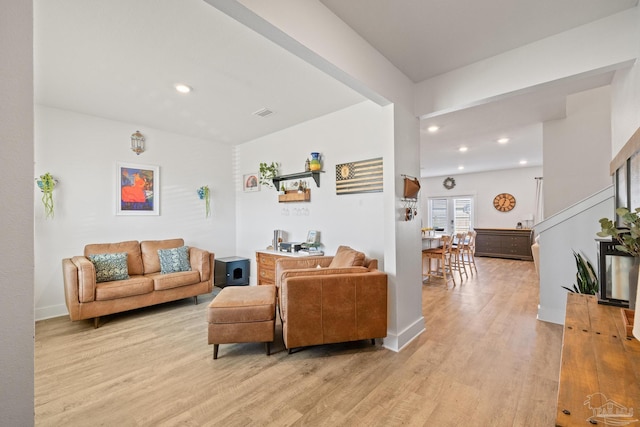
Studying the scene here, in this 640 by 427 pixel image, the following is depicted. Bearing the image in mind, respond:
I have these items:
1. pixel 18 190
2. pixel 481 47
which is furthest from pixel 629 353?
pixel 481 47

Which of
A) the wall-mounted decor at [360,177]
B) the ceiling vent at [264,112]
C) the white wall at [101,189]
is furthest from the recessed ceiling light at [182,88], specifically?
the wall-mounted decor at [360,177]

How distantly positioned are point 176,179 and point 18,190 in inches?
163

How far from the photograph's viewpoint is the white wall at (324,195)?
3.27 meters

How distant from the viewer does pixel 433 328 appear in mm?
3049

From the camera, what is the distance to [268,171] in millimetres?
4555

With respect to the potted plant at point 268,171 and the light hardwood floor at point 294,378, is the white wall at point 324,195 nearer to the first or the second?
the potted plant at point 268,171

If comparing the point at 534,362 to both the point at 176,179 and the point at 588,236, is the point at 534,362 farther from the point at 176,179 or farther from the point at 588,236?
the point at 176,179

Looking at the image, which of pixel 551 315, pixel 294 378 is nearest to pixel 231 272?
pixel 294 378

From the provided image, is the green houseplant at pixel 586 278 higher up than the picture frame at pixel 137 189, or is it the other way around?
the picture frame at pixel 137 189

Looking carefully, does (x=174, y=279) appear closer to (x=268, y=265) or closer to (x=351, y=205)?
(x=268, y=265)

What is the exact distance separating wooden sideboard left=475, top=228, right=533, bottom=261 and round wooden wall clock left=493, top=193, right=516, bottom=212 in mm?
922

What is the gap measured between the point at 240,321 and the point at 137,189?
119 inches

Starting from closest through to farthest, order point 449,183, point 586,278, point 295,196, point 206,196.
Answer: point 586,278 < point 295,196 < point 206,196 < point 449,183

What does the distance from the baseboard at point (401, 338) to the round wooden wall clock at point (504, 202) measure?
7311 millimetres
